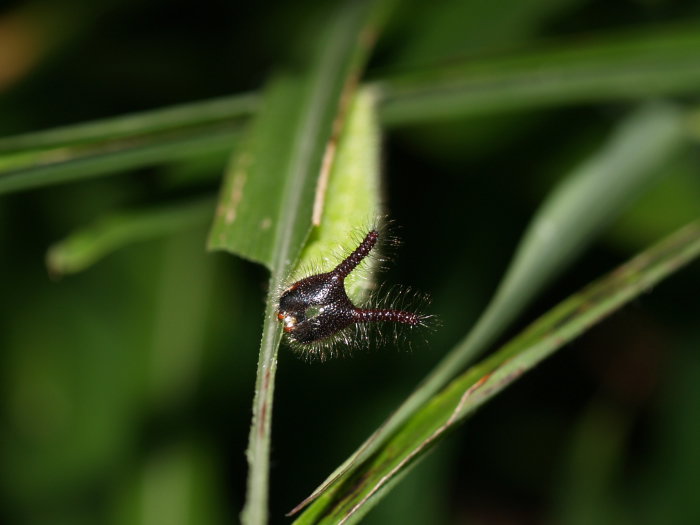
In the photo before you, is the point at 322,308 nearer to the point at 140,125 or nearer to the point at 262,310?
the point at 140,125

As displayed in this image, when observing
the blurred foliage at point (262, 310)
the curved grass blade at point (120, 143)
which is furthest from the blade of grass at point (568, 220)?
the curved grass blade at point (120, 143)

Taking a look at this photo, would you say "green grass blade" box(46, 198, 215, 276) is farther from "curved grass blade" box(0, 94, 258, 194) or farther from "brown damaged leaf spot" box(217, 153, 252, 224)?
"brown damaged leaf spot" box(217, 153, 252, 224)

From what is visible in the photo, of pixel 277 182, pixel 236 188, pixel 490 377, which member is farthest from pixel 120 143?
pixel 490 377

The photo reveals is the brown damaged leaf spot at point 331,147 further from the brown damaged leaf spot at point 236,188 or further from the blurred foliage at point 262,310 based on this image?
the blurred foliage at point 262,310

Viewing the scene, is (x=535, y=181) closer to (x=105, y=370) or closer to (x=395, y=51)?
(x=395, y=51)

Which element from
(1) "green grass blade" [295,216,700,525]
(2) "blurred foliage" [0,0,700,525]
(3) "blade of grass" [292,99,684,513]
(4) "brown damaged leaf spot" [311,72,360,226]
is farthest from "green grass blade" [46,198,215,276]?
(1) "green grass blade" [295,216,700,525]

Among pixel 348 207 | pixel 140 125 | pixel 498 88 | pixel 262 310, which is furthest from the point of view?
pixel 262 310
